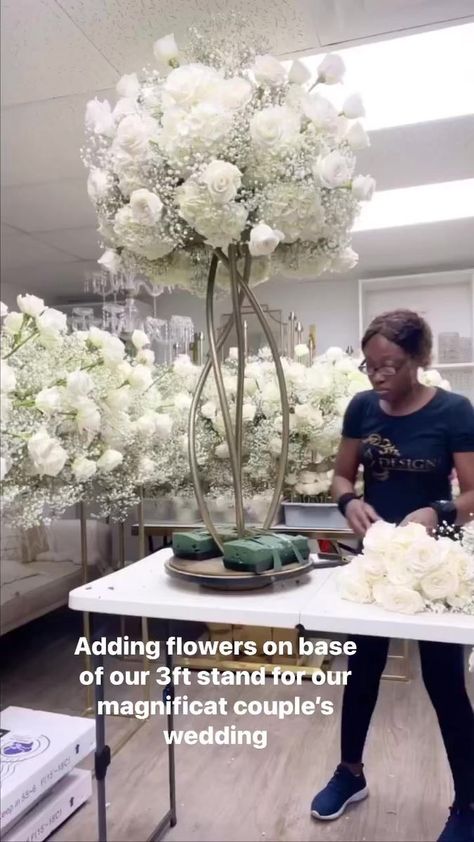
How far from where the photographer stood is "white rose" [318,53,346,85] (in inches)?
40.7

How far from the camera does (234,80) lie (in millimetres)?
991

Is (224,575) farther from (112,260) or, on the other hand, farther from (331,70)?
(331,70)

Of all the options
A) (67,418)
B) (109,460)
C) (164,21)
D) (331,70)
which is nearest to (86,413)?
(67,418)

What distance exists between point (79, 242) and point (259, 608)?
1.01 meters

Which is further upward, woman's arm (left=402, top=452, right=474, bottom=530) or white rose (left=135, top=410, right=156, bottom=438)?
white rose (left=135, top=410, right=156, bottom=438)

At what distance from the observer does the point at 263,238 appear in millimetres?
983

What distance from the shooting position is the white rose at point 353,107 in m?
1.02

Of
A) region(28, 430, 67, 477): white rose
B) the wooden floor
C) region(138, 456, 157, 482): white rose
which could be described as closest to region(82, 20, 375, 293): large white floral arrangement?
region(28, 430, 67, 477): white rose

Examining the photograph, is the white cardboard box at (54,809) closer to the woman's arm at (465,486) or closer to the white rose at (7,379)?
the white rose at (7,379)

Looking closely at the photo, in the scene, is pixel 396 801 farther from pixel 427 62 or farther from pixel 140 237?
pixel 427 62

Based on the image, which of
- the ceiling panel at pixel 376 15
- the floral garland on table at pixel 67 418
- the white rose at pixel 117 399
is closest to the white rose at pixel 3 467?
the floral garland on table at pixel 67 418

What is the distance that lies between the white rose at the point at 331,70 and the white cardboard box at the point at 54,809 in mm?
1520

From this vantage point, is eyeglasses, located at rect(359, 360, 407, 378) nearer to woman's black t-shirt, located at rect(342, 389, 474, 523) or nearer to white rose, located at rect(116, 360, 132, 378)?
woman's black t-shirt, located at rect(342, 389, 474, 523)

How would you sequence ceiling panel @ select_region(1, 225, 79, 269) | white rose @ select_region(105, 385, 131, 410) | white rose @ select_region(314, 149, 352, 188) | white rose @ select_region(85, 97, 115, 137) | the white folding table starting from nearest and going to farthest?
the white folding table, white rose @ select_region(314, 149, 352, 188), white rose @ select_region(85, 97, 115, 137), white rose @ select_region(105, 385, 131, 410), ceiling panel @ select_region(1, 225, 79, 269)
